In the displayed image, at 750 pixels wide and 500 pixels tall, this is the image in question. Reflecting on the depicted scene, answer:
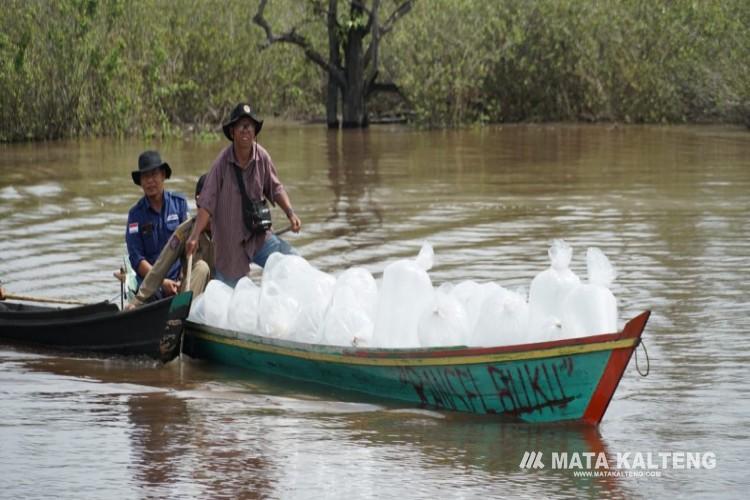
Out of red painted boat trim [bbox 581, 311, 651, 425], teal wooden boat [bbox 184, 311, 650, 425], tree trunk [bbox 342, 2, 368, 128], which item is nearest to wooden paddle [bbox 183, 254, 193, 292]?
teal wooden boat [bbox 184, 311, 650, 425]

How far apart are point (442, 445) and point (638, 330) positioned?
117 cm

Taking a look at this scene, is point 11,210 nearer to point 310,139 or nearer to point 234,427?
point 234,427

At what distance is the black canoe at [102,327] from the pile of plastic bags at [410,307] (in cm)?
31

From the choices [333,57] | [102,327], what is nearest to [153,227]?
[102,327]

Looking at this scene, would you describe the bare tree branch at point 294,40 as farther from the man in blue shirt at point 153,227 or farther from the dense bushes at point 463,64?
the man in blue shirt at point 153,227

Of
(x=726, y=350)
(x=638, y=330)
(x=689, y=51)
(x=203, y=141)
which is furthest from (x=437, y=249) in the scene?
(x=689, y=51)

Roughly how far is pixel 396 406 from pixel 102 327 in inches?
95.7

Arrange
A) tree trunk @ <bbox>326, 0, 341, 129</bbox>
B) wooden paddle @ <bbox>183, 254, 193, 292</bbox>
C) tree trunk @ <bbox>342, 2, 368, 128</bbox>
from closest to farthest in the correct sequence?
wooden paddle @ <bbox>183, 254, 193, 292</bbox>, tree trunk @ <bbox>326, 0, 341, 129</bbox>, tree trunk @ <bbox>342, 2, 368, 128</bbox>

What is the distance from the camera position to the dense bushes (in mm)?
28797

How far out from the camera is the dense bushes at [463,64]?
94.5 feet

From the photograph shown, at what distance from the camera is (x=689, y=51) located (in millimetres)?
32656

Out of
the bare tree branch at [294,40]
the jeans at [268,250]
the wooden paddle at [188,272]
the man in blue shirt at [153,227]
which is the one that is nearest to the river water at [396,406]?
the wooden paddle at [188,272]

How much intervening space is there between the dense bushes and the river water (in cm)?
610

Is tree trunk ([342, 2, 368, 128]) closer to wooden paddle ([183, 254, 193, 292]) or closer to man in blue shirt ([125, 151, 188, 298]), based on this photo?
man in blue shirt ([125, 151, 188, 298])
